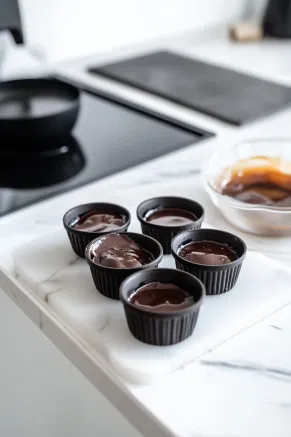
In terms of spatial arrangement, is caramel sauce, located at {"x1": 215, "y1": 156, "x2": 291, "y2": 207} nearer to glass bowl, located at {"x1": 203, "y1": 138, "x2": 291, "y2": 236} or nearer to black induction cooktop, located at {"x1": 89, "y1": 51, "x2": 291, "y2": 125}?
glass bowl, located at {"x1": 203, "y1": 138, "x2": 291, "y2": 236}

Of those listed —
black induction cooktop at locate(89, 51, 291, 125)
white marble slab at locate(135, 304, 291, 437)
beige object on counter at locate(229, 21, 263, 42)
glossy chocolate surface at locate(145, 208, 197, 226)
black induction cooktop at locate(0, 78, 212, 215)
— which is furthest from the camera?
beige object on counter at locate(229, 21, 263, 42)

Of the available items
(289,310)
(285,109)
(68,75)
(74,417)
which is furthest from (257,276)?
(68,75)

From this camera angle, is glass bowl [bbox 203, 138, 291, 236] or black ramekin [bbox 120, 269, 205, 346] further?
glass bowl [bbox 203, 138, 291, 236]

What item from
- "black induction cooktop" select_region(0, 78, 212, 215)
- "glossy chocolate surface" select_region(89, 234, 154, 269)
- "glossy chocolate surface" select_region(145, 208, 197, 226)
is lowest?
"black induction cooktop" select_region(0, 78, 212, 215)

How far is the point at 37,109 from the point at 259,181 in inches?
15.3

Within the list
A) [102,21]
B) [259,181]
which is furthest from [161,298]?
[102,21]

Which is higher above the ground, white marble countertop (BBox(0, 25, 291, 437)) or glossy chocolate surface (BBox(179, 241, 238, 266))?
glossy chocolate surface (BBox(179, 241, 238, 266))

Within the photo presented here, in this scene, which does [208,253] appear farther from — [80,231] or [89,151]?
[89,151]

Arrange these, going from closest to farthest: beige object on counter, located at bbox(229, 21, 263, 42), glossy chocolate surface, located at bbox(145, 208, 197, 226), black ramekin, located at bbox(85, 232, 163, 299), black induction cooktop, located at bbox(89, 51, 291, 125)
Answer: black ramekin, located at bbox(85, 232, 163, 299) → glossy chocolate surface, located at bbox(145, 208, 197, 226) → black induction cooktop, located at bbox(89, 51, 291, 125) → beige object on counter, located at bbox(229, 21, 263, 42)

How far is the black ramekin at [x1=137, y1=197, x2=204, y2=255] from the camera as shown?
692mm

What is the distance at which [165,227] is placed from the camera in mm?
690

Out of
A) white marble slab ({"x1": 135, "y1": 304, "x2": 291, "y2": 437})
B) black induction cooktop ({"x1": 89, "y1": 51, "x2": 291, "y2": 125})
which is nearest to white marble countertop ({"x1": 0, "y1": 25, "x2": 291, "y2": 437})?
white marble slab ({"x1": 135, "y1": 304, "x2": 291, "y2": 437})

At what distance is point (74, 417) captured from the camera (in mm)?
788

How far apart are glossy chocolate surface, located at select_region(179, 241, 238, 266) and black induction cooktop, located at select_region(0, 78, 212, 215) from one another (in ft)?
0.88
